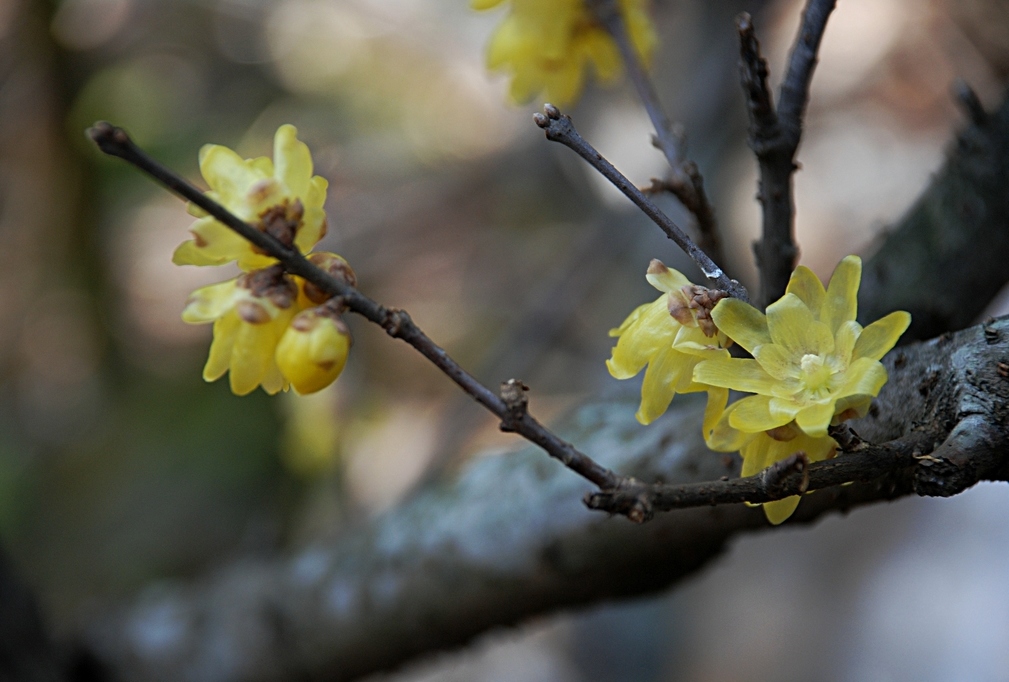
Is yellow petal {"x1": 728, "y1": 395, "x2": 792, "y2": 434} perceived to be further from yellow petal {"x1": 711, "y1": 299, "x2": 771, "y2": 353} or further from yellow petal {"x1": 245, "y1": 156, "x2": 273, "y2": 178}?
yellow petal {"x1": 245, "y1": 156, "x2": 273, "y2": 178}

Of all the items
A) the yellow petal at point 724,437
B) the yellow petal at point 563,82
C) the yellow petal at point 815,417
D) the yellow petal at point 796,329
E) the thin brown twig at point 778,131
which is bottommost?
the yellow petal at point 815,417

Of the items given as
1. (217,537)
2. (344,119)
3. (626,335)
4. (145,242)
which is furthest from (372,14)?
(626,335)

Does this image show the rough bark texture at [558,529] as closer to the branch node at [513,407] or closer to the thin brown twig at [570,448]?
the thin brown twig at [570,448]

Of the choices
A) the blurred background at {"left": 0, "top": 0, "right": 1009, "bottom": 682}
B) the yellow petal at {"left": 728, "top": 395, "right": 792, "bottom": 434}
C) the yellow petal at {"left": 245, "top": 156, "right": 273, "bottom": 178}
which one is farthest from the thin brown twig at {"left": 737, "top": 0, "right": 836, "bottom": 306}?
the blurred background at {"left": 0, "top": 0, "right": 1009, "bottom": 682}

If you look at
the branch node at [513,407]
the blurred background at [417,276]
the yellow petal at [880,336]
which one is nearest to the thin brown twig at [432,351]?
the branch node at [513,407]

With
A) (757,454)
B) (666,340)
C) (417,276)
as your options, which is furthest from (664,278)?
(417,276)
